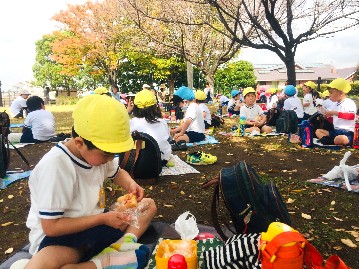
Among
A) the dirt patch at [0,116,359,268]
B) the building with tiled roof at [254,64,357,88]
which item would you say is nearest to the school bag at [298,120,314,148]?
the dirt patch at [0,116,359,268]

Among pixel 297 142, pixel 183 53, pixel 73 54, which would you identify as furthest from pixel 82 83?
pixel 297 142

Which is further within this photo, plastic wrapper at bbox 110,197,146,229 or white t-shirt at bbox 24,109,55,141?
white t-shirt at bbox 24,109,55,141

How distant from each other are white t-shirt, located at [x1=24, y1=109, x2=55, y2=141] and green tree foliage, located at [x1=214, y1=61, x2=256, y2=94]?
103 ft

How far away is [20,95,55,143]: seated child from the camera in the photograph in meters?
8.46

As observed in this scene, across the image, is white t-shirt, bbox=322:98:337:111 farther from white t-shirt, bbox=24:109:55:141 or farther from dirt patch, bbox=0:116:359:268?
white t-shirt, bbox=24:109:55:141

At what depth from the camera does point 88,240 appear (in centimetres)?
234

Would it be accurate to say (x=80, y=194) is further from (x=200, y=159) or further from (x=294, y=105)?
(x=294, y=105)

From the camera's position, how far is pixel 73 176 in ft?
7.19

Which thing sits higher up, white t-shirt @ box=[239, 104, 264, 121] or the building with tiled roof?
the building with tiled roof

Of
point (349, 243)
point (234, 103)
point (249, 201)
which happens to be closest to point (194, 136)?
point (349, 243)

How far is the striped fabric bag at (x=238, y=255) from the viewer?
224cm

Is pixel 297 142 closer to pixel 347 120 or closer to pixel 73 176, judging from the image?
pixel 347 120

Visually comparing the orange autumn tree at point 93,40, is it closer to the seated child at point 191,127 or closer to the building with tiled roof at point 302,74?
the seated child at point 191,127

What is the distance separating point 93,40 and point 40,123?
2005 centimetres
